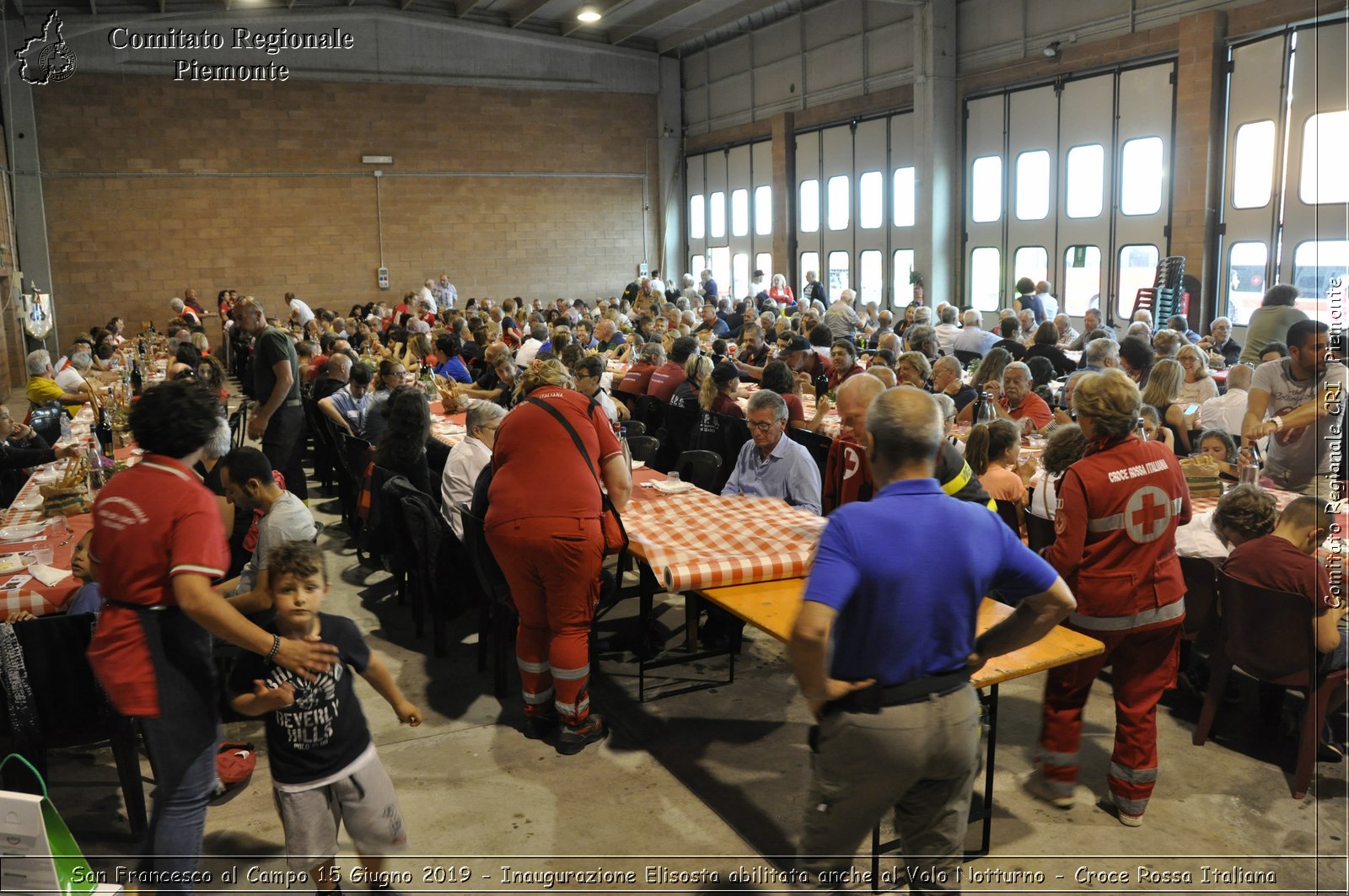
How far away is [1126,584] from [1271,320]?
515 centimetres

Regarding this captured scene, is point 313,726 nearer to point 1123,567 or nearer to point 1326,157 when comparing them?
point 1123,567

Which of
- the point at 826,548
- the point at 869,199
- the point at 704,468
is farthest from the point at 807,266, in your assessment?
the point at 826,548

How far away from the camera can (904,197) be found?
1645cm

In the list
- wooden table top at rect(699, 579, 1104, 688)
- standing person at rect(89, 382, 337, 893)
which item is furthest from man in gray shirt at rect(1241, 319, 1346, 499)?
standing person at rect(89, 382, 337, 893)

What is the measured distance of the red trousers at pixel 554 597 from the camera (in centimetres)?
383

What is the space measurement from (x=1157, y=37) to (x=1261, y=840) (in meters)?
11.7

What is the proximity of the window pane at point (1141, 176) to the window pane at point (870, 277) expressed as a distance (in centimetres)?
458

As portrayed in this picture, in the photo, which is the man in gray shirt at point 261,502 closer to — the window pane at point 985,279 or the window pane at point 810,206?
the window pane at point 985,279

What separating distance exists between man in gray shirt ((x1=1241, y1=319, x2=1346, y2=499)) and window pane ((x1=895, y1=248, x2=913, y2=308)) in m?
11.1

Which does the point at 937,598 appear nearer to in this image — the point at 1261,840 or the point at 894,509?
the point at 894,509

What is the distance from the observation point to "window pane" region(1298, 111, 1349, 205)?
9.98 metres

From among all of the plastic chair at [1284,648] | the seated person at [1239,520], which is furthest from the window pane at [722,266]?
the plastic chair at [1284,648]

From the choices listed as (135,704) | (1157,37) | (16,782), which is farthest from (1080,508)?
(1157,37)

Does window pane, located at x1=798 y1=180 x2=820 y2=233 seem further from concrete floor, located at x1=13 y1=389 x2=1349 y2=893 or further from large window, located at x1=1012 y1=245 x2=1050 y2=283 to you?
concrete floor, located at x1=13 y1=389 x2=1349 y2=893
